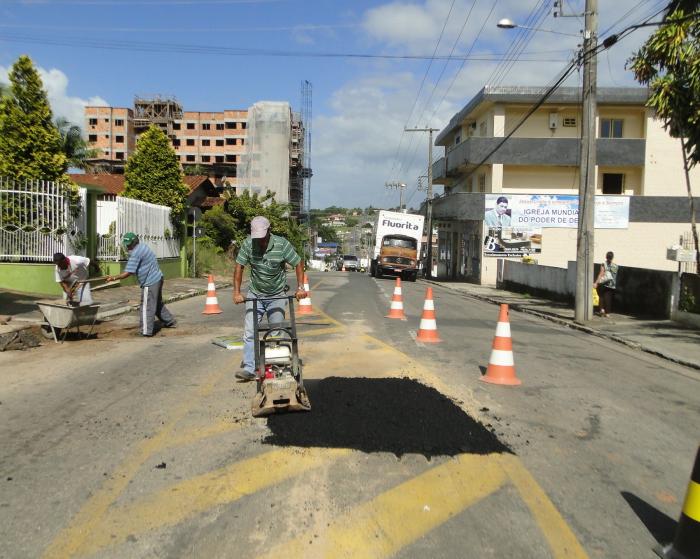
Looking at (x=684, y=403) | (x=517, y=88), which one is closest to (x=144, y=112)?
(x=517, y=88)

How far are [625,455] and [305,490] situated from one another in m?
2.69

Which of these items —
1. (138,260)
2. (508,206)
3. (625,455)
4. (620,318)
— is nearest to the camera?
(625,455)

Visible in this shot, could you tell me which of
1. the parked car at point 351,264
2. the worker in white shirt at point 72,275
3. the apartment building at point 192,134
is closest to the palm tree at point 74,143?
the worker in white shirt at point 72,275

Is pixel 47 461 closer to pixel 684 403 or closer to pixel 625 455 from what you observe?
pixel 625 455

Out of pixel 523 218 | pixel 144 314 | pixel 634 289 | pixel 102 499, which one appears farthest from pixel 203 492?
pixel 523 218

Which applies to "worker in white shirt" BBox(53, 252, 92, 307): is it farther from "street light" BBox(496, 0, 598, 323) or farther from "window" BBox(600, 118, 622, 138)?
"window" BBox(600, 118, 622, 138)

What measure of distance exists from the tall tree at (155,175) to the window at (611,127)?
2391 centimetres

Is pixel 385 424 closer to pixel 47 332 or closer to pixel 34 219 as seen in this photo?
pixel 47 332

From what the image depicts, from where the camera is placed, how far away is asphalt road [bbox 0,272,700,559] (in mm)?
3555

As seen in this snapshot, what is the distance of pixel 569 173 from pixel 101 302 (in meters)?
29.6

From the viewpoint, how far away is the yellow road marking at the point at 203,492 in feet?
11.8

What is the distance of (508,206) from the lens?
34.4 metres

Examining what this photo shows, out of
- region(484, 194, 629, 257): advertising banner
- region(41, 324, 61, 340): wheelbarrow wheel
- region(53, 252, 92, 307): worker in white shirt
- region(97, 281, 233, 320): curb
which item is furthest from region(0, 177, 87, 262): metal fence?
region(484, 194, 629, 257): advertising banner

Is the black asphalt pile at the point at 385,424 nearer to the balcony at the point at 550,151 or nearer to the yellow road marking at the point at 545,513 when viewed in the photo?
the yellow road marking at the point at 545,513
